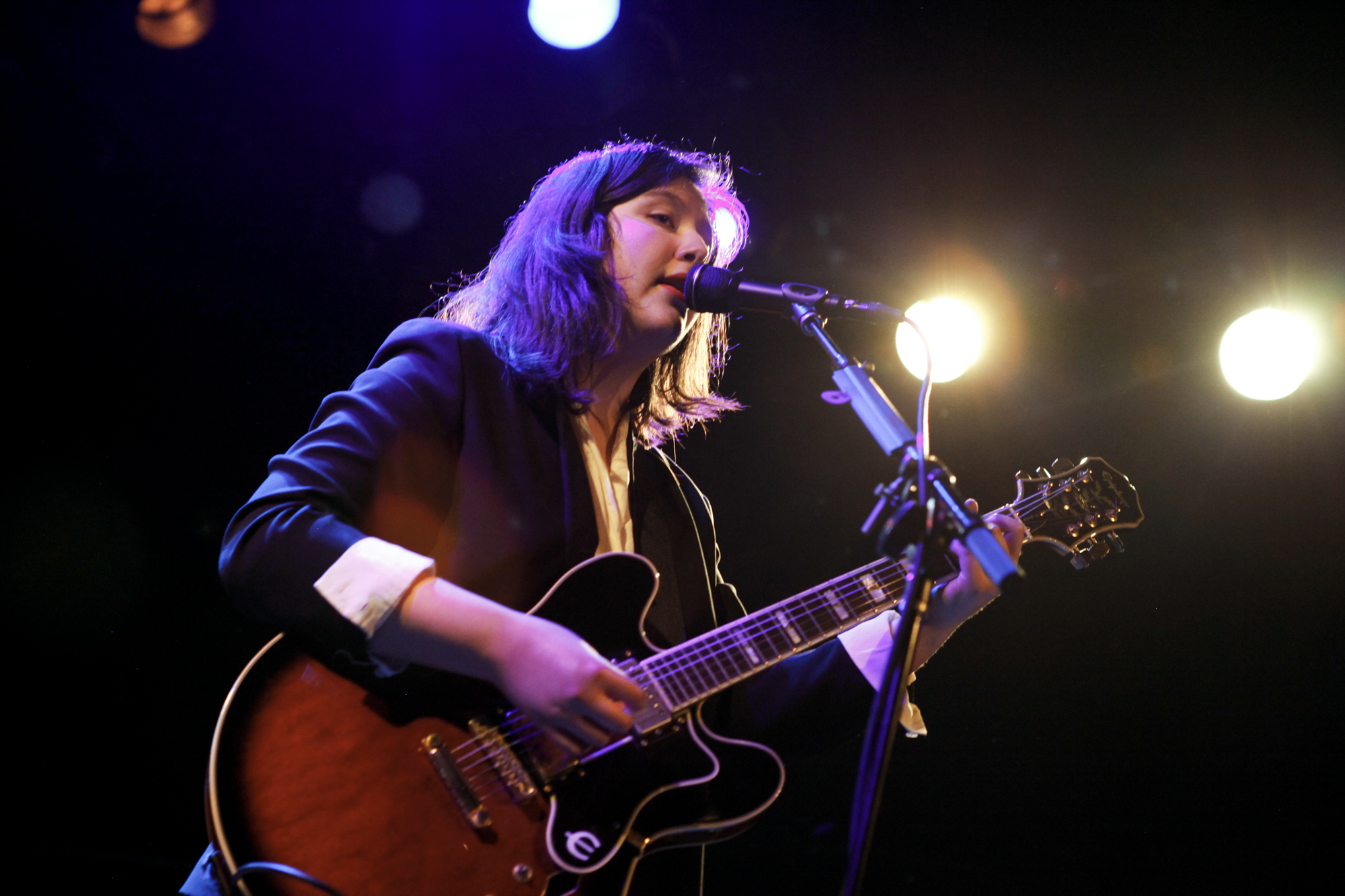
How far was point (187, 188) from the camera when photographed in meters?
2.49

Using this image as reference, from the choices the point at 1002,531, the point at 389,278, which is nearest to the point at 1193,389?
the point at 1002,531

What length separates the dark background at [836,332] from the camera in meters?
2.24

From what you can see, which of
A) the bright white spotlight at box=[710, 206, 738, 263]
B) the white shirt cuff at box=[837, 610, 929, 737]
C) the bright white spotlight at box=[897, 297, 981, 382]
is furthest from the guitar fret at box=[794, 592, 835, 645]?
the bright white spotlight at box=[897, 297, 981, 382]

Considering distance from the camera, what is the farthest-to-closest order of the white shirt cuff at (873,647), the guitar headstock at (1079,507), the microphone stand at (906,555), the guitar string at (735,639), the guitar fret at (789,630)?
1. the guitar headstock at (1079,507)
2. the white shirt cuff at (873,647)
3. the guitar fret at (789,630)
4. the guitar string at (735,639)
5. the microphone stand at (906,555)

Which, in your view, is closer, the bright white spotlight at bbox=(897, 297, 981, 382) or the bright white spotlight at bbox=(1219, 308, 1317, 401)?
the bright white spotlight at bbox=(1219, 308, 1317, 401)

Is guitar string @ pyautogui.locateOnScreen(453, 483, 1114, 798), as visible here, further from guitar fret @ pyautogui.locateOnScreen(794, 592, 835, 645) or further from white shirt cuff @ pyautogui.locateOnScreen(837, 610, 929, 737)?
white shirt cuff @ pyautogui.locateOnScreen(837, 610, 929, 737)

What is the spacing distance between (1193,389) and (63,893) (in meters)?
4.55

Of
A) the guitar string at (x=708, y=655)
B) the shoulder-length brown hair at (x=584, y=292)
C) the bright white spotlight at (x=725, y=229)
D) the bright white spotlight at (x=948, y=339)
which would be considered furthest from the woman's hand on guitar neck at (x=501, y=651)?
the bright white spotlight at (x=948, y=339)

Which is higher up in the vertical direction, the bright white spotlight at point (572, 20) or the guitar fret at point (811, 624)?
the bright white spotlight at point (572, 20)

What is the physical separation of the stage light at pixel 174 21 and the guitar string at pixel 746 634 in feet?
8.44

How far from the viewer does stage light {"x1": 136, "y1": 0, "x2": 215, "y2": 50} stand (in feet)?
7.64

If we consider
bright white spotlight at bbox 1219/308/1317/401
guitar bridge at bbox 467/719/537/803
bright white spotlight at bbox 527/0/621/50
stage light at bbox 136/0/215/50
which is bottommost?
bright white spotlight at bbox 1219/308/1317/401

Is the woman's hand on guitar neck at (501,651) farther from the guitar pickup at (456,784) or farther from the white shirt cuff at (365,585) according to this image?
the guitar pickup at (456,784)

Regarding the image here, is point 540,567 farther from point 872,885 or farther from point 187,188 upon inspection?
point 872,885
